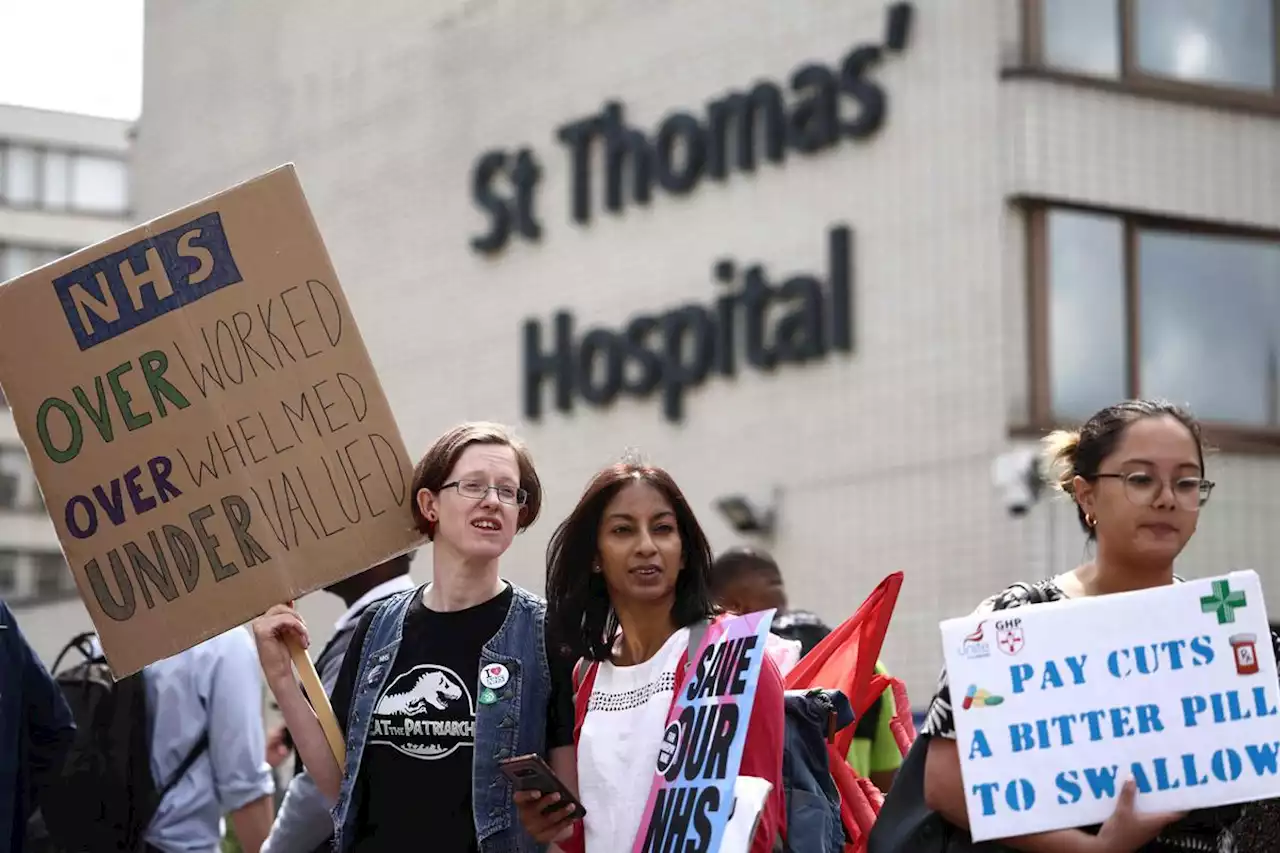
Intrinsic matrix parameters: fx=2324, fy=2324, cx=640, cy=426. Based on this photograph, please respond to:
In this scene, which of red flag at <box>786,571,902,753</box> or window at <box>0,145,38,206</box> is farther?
window at <box>0,145,38,206</box>

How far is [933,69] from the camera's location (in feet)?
66.7

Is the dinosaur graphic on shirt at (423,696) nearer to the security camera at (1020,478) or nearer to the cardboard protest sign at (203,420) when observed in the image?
the cardboard protest sign at (203,420)

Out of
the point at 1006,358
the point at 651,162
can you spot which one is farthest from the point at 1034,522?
the point at 651,162

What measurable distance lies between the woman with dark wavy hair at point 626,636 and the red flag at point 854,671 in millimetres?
434

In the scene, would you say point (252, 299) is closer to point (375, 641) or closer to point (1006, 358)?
point (375, 641)

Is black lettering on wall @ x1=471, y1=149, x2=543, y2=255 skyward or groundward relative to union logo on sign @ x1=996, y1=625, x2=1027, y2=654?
skyward

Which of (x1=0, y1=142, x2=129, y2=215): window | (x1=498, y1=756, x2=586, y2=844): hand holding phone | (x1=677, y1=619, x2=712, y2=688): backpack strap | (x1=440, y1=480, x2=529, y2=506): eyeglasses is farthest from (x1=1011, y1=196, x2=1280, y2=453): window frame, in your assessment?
(x1=0, y1=142, x2=129, y2=215): window

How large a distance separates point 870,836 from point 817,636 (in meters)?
3.03

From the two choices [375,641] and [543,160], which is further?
[543,160]

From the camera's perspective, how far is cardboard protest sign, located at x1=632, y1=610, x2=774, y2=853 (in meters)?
4.89

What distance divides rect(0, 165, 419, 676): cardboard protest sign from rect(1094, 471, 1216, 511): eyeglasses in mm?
1961

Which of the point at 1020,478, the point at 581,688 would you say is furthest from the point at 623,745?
the point at 1020,478

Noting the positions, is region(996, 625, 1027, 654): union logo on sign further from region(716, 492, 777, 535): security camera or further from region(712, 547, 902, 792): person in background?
region(716, 492, 777, 535): security camera

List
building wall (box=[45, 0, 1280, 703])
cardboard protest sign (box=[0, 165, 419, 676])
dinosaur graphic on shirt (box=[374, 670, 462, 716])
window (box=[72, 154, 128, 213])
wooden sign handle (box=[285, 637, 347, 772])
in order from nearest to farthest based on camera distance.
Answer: dinosaur graphic on shirt (box=[374, 670, 462, 716])
wooden sign handle (box=[285, 637, 347, 772])
cardboard protest sign (box=[0, 165, 419, 676])
building wall (box=[45, 0, 1280, 703])
window (box=[72, 154, 128, 213])
